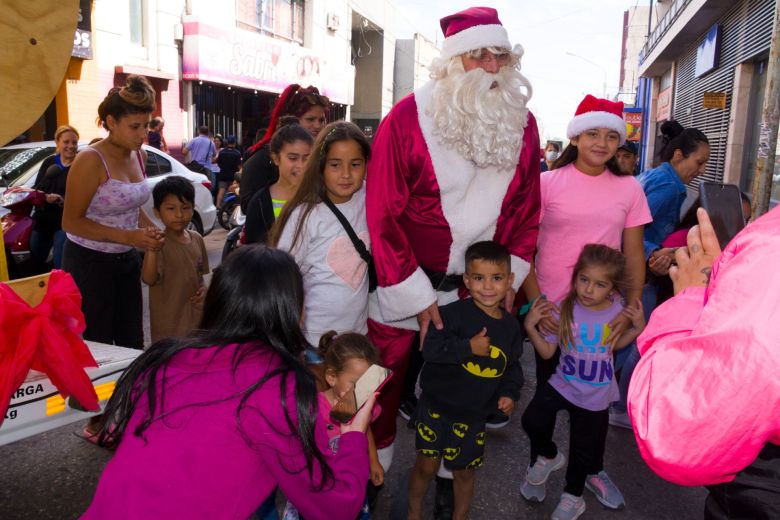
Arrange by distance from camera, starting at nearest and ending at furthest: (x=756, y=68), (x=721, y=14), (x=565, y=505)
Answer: (x=565, y=505) < (x=756, y=68) < (x=721, y=14)

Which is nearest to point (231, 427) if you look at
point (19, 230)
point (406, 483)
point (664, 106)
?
point (406, 483)

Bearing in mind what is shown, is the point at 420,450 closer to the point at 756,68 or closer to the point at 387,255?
the point at 387,255

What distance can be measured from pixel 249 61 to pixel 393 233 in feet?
52.5

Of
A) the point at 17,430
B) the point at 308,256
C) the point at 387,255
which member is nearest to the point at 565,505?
the point at 387,255

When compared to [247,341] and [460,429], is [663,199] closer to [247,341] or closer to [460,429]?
[460,429]

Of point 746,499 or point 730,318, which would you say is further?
point 746,499

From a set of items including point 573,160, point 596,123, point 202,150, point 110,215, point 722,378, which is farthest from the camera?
point 202,150

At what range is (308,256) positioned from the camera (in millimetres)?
2625

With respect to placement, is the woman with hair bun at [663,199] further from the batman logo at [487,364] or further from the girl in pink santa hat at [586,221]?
the batman logo at [487,364]

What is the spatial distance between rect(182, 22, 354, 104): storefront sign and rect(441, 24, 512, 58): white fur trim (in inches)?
535

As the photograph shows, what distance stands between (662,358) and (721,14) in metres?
14.7

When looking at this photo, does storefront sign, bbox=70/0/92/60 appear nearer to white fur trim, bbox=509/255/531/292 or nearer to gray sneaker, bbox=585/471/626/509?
white fur trim, bbox=509/255/531/292

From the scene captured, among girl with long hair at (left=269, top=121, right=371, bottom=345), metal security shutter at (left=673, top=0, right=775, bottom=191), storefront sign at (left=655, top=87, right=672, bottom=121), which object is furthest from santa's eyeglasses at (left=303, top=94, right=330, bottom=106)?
storefront sign at (left=655, top=87, right=672, bottom=121)

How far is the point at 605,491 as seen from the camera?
3.01 meters
